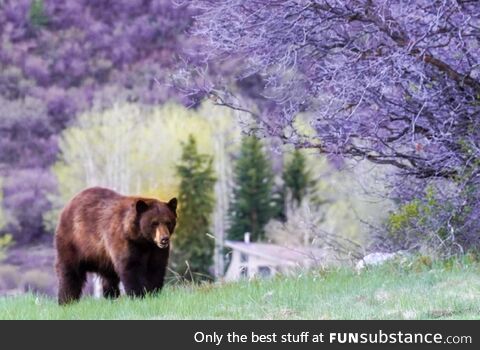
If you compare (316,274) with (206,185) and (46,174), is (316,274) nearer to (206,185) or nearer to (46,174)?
(206,185)

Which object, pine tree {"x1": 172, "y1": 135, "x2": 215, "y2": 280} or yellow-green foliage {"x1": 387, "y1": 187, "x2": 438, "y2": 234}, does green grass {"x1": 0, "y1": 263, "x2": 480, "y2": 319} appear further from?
pine tree {"x1": 172, "y1": 135, "x2": 215, "y2": 280}

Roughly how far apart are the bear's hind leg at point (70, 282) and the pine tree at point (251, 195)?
4996cm

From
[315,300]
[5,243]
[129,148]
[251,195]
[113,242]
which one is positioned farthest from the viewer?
[129,148]

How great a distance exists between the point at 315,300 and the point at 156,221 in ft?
6.56

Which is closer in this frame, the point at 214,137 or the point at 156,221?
the point at 156,221

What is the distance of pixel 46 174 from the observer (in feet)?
255

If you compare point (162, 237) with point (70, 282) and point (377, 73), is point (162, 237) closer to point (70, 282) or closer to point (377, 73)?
point (70, 282)

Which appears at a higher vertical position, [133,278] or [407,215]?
→ [407,215]

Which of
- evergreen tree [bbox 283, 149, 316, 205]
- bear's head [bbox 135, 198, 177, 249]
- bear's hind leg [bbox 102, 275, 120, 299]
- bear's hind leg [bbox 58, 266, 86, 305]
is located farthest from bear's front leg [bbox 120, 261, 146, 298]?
evergreen tree [bbox 283, 149, 316, 205]

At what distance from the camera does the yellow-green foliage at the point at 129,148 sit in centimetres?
6750

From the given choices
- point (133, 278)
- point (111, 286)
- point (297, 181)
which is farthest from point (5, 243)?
point (133, 278)

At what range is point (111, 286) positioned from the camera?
11500mm

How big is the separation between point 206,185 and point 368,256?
4576 centimetres

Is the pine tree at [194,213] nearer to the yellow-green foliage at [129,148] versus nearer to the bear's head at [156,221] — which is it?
the yellow-green foliage at [129,148]
